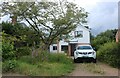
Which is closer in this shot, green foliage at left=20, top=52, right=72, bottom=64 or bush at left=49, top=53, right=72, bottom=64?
green foliage at left=20, top=52, right=72, bottom=64

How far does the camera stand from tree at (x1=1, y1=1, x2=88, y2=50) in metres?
18.5

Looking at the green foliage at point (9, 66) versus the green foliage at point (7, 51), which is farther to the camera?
the green foliage at point (7, 51)

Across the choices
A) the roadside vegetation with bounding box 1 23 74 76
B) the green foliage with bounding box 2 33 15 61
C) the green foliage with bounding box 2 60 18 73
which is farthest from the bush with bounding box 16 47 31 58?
the green foliage with bounding box 2 60 18 73

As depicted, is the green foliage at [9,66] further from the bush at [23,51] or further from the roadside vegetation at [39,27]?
the bush at [23,51]

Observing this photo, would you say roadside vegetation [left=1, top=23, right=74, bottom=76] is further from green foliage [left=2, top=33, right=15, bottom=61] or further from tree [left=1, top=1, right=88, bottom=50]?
tree [left=1, top=1, right=88, bottom=50]

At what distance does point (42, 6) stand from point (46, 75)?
23.1 feet

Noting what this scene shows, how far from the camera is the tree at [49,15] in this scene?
60.7 feet

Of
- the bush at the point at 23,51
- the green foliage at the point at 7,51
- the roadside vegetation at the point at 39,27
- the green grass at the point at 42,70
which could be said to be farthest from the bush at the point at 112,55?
the green foliage at the point at 7,51

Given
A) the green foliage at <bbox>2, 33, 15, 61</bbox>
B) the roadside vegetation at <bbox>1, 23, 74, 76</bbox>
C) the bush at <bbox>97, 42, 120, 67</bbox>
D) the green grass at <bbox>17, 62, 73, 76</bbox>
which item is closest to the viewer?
the green grass at <bbox>17, 62, 73, 76</bbox>

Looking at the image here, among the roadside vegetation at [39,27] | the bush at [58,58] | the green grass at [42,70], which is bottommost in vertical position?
the green grass at [42,70]

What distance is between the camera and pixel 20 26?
69.6 feet

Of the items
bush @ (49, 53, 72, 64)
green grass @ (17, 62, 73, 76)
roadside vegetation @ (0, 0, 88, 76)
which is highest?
roadside vegetation @ (0, 0, 88, 76)

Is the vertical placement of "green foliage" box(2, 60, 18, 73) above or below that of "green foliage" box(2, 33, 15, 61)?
below

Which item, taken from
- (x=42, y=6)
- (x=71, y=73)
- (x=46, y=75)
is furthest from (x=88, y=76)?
(x=42, y=6)
